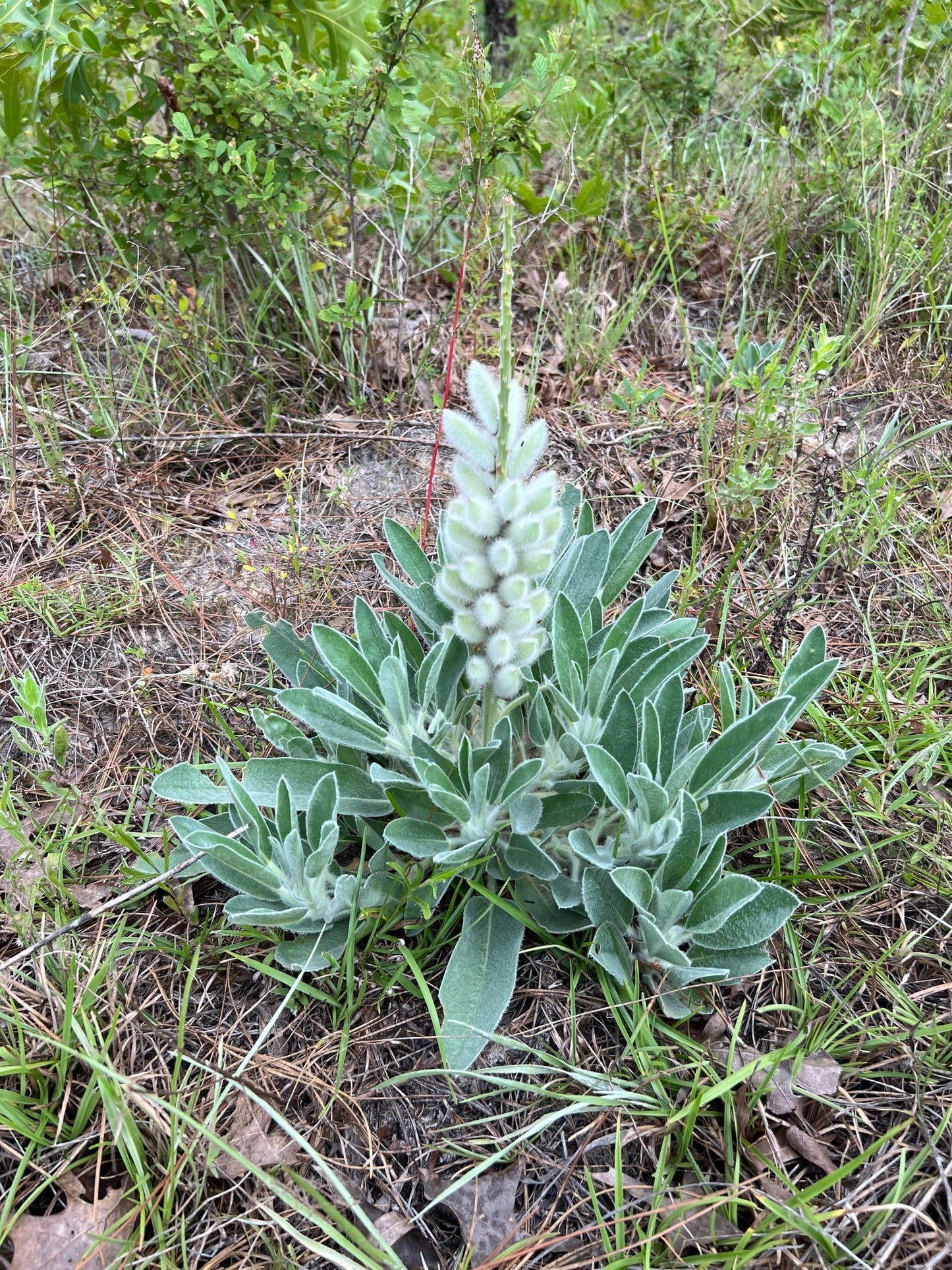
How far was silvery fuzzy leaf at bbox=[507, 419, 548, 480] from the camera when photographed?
1.55 metres

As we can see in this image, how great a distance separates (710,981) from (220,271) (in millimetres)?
2920

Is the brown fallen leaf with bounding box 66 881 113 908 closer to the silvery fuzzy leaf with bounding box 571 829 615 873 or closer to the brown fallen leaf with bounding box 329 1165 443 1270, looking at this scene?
Answer: the brown fallen leaf with bounding box 329 1165 443 1270

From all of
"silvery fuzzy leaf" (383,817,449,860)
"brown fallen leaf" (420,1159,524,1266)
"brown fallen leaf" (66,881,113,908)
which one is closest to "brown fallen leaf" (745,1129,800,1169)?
"brown fallen leaf" (420,1159,524,1266)

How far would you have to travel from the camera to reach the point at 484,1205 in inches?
63.3

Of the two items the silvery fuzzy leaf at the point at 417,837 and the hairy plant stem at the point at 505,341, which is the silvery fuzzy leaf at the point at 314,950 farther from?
the hairy plant stem at the point at 505,341

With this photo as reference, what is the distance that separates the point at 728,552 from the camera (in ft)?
9.15

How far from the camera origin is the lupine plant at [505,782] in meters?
1.60

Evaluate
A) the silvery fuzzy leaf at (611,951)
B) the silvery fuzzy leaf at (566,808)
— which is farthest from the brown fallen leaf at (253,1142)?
the silvery fuzzy leaf at (566,808)

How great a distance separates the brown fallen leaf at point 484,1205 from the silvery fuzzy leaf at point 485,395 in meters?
1.37

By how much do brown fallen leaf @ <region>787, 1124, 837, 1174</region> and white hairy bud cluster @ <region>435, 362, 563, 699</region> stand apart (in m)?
1.07

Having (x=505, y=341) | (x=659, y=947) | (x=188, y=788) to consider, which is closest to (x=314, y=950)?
(x=188, y=788)

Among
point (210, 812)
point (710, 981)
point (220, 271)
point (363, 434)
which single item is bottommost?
point (210, 812)

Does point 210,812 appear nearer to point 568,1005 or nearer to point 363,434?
point 568,1005

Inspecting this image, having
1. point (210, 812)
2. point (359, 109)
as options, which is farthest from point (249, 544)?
point (359, 109)
